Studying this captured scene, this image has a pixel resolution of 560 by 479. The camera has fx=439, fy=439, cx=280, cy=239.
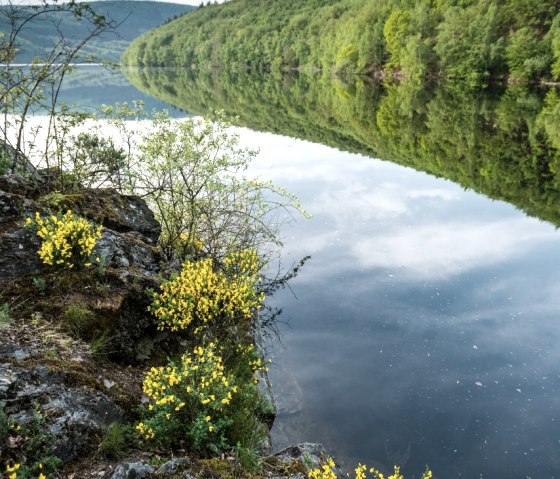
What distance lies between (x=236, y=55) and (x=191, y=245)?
641 feet

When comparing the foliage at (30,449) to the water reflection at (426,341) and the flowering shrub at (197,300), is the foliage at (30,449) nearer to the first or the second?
the flowering shrub at (197,300)

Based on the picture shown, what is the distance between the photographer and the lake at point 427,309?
366 inches

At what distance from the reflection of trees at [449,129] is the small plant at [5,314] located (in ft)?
76.2

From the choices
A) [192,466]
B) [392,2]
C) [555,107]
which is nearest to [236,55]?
[392,2]

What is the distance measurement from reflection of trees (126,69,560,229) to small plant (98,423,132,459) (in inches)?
887

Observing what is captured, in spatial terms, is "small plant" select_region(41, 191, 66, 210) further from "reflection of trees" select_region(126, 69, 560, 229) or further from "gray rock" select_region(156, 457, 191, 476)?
"reflection of trees" select_region(126, 69, 560, 229)

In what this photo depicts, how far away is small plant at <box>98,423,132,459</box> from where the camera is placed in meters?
5.26

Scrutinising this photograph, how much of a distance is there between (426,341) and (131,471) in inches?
379

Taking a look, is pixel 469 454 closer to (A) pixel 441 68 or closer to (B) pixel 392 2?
(A) pixel 441 68

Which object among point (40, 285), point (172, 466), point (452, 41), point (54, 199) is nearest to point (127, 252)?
point (54, 199)

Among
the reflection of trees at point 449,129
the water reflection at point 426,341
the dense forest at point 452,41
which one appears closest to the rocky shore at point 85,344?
the water reflection at point 426,341

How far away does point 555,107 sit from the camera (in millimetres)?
45094

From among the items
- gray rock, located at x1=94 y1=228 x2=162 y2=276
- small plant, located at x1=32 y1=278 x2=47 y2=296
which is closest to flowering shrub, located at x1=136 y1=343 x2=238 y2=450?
small plant, located at x1=32 y1=278 x2=47 y2=296

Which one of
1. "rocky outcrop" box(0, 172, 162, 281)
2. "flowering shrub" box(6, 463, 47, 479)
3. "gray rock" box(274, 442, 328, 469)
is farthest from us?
"rocky outcrop" box(0, 172, 162, 281)
